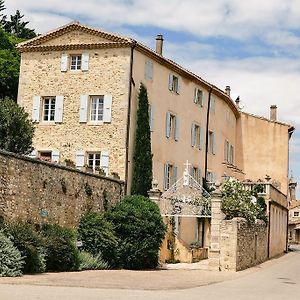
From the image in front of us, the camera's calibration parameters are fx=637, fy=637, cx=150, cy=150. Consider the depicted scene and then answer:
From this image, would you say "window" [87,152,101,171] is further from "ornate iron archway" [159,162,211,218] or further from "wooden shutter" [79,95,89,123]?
"ornate iron archway" [159,162,211,218]

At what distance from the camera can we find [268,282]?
2194 centimetres

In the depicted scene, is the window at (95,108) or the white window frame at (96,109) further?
the white window frame at (96,109)

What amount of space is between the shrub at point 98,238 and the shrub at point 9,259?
18.1 ft

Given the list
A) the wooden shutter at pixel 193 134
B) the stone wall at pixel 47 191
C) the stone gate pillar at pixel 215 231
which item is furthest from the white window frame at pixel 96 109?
the wooden shutter at pixel 193 134

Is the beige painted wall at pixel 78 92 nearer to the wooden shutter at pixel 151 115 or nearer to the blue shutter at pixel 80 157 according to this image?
the blue shutter at pixel 80 157

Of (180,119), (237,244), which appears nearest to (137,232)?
(237,244)

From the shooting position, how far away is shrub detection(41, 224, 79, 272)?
21.3 m

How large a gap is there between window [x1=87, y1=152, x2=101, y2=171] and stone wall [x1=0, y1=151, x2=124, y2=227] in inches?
91.5

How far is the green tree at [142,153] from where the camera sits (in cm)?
3086

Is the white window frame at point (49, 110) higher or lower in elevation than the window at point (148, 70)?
lower

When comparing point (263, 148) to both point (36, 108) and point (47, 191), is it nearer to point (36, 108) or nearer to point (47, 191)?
point (36, 108)

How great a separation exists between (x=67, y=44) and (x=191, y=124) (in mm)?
9437

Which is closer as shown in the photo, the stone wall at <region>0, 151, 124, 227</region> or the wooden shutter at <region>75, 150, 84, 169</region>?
the stone wall at <region>0, 151, 124, 227</region>

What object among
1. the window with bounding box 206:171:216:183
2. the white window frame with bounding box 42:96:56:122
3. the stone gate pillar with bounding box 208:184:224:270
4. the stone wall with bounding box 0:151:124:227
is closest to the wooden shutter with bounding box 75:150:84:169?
the white window frame with bounding box 42:96:56:122
